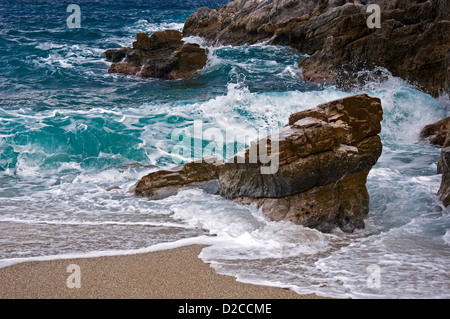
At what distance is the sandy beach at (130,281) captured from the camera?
3457 millimetres

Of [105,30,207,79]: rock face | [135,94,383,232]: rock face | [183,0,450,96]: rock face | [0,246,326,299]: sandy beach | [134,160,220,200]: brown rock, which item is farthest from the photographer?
[105,30,207,79]: rock face

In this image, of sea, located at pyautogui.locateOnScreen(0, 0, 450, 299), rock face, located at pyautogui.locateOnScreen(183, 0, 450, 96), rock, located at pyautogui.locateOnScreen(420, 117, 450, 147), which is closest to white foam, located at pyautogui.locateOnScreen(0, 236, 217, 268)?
sea, located at pyautogui.locateOnScreen(0, 0, 450, 299)

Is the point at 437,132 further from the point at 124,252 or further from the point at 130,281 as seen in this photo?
the point at 130,281

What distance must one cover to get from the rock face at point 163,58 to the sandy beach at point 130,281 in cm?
1330

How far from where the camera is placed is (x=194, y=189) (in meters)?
6.62

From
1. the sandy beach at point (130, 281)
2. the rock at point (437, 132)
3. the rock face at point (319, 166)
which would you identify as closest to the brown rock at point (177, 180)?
the rock face at point (319, 166)

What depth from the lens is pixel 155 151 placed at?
9.67 meters

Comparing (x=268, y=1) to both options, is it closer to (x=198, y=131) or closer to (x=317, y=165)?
(x=198, y=131)

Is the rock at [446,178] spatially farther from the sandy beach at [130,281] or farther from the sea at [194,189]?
the sandy beach at [130,281]

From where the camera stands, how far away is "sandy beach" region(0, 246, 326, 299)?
3.46 metres

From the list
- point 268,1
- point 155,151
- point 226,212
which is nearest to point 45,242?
point 226,212

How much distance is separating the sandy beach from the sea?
0.58 feet

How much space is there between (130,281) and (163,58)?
14.4 m

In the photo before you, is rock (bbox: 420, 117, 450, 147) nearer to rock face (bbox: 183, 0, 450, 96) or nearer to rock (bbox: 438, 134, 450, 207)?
rock face (bbox: 183, 0, 450, 96)
